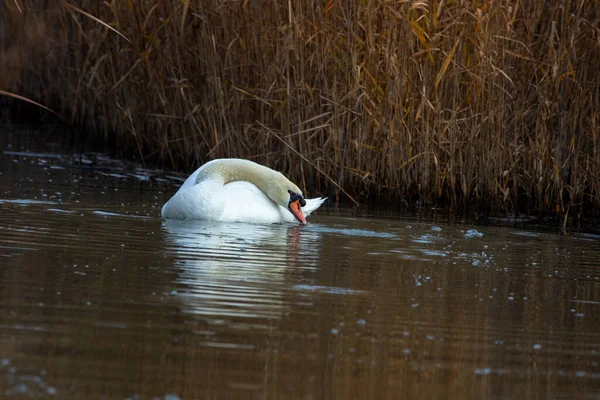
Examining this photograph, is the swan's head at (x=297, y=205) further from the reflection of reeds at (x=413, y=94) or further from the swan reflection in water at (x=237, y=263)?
the reflection of reeds at (x=413, y=94)

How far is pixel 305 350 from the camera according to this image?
4.11 meters

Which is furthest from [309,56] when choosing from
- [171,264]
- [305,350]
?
[305,350]

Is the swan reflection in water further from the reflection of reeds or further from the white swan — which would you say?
the reflection of reeds

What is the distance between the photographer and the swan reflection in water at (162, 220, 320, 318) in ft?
15.9

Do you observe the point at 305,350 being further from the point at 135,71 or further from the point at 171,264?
the point at 135,71

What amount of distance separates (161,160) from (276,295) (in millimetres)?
7080

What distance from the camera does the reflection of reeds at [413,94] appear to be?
9680mm

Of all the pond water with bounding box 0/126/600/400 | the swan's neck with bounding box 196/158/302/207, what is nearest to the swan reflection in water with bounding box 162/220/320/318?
the pond water with bounding box 0/126/600/400

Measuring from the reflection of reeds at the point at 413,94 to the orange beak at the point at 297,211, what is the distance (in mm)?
1593

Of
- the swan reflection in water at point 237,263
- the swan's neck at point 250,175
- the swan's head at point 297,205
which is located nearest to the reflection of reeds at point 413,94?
the swan's neck at point 250,175

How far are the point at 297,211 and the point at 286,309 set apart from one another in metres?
3.50

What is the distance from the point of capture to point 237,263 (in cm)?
602

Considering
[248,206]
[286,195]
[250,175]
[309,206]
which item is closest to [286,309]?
[248,206]

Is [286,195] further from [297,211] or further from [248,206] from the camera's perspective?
[248,206]
